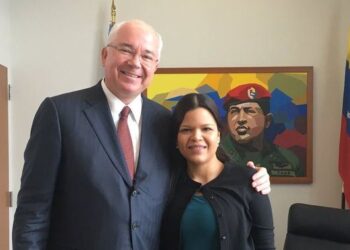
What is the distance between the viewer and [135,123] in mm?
1478

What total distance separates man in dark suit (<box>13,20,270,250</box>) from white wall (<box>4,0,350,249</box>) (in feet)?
5.65

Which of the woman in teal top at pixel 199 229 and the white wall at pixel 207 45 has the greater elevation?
the white wall at pixel 207 45

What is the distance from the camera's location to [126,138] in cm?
141

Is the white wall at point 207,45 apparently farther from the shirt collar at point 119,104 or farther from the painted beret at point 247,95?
the shirt collar at point 119,104

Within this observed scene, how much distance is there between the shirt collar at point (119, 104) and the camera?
4.71ft

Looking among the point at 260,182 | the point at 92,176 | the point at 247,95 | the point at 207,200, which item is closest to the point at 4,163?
the point at 247,95

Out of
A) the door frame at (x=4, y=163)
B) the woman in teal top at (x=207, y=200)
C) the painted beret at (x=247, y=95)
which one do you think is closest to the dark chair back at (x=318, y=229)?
the woman in teal top at (x=207, y=200)

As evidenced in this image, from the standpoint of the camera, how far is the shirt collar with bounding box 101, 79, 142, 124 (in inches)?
56.5

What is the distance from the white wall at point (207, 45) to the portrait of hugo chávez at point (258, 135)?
170 millimetres

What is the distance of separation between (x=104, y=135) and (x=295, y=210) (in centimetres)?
132

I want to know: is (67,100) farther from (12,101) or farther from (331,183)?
(331,183)

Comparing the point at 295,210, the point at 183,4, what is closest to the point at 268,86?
the point at 183,4

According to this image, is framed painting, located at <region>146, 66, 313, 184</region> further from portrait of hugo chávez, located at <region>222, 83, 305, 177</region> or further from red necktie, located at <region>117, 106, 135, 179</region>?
red necktie, located at <region>117, 106, 135, 179</region>

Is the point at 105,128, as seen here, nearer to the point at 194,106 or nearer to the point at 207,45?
the point at 194,106
